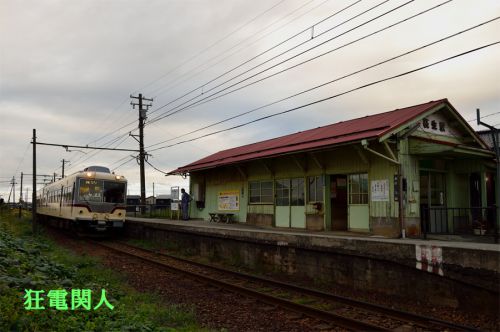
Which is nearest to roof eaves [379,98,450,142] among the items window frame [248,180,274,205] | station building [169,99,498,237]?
station building [169,99,498,237]

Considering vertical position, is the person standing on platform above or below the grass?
above

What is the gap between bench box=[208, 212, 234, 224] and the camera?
65.2 ft

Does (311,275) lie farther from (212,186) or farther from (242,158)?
(212,186)

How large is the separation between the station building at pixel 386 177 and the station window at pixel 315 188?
0.12 feet

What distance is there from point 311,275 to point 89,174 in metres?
12.4

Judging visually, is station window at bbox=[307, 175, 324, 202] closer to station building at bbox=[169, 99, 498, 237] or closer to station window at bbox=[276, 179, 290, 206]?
station building at bbox=[169, 99, 498, 237]

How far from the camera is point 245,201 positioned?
1902 cm

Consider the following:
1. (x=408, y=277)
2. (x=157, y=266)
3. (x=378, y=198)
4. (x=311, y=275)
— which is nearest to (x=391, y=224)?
(x=378, y=198)

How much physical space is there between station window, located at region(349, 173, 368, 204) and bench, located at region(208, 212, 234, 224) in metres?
7.45

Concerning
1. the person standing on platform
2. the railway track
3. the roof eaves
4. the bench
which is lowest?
the railway track

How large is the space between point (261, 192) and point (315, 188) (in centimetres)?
342

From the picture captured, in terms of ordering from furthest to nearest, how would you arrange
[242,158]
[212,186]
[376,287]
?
[212,186]
[242,158]
[376,287]

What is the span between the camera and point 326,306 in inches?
316

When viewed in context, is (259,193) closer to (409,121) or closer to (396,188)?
(396,188)
